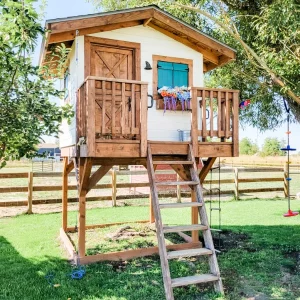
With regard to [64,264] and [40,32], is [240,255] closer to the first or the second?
[64,264]

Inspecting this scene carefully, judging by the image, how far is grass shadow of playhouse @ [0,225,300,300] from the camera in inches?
159

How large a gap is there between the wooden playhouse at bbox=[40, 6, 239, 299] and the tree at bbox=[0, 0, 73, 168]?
25.5 inches

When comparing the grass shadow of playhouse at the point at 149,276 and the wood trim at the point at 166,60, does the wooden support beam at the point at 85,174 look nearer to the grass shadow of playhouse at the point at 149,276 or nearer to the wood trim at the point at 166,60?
the grass shadow of playhouse at the point at 149,276

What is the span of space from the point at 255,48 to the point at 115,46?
15.6 ft

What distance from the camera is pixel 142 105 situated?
4.75 m

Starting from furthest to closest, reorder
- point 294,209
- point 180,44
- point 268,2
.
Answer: point 294,209 < point 268,2 < point 180,44

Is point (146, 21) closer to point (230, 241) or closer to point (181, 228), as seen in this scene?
point (181, 228)

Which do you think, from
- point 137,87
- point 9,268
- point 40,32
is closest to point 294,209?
point 137,87

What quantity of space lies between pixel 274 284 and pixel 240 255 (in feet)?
4.19

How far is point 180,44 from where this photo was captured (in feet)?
21.8

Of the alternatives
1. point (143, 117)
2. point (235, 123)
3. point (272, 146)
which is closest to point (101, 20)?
point (143, 117)

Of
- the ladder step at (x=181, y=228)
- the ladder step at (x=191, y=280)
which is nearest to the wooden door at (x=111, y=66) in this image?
the ladder step at (x=181, y=228)

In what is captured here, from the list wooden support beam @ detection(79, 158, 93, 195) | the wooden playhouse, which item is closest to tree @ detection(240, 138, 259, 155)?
the wooden playhouse

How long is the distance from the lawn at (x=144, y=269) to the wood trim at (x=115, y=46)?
131 inches
